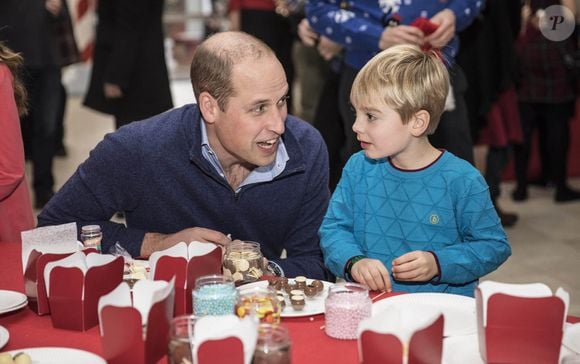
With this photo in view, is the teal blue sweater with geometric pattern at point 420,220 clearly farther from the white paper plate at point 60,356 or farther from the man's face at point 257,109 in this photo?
the white paper plate at point 60,356

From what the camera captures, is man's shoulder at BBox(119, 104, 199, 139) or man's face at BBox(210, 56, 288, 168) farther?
man's shoulder at BBox(119, 104, 199, 139)

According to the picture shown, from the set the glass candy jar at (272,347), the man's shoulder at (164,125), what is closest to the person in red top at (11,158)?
the man's shoulder at (164,125)

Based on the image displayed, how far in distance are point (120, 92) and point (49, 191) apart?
1094mm

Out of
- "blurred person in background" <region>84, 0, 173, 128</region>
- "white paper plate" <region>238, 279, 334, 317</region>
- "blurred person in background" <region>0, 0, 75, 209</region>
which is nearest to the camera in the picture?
"white paper plate" <region>238, 279, 334, 317</region>

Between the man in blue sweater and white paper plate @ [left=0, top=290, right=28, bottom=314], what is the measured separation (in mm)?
511

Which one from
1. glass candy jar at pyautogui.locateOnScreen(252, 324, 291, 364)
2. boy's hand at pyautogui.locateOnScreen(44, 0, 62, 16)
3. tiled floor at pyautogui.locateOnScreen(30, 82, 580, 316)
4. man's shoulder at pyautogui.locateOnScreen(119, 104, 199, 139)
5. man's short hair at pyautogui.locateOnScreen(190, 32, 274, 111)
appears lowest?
tiled floor at pyautogui.locateOnScreen(30, 82, 580, 316)

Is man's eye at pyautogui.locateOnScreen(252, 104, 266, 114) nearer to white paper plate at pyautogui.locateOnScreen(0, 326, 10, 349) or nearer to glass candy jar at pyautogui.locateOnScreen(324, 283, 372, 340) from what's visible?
glass candy jar at pyautogui.locateOnScreen(324, 283, 372, 340)

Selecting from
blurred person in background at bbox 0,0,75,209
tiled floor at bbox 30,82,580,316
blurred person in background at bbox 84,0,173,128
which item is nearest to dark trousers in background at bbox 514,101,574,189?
tiled floor at bbox 30,82,580,316

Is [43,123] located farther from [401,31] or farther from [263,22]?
[401,31]

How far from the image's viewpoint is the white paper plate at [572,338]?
1.65 m

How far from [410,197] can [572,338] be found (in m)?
0.72

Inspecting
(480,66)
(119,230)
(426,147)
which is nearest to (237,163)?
(119,230)

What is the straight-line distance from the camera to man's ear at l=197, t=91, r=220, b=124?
2510mm

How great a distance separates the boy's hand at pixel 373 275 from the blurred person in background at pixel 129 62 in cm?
314
